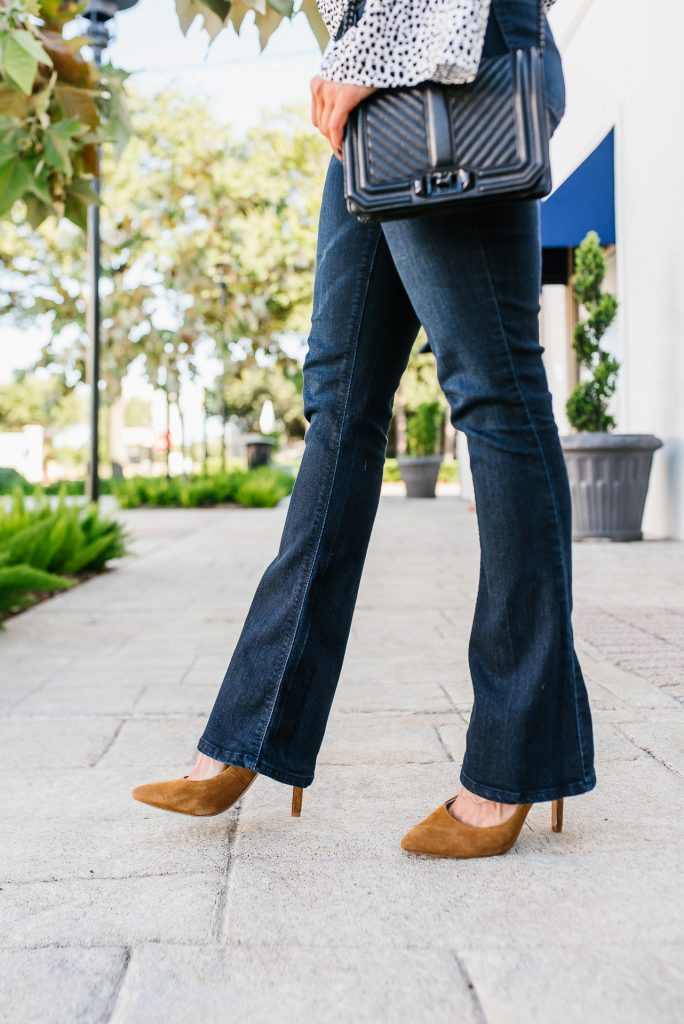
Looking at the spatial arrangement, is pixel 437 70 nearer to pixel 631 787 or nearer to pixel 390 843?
pixel 390 843

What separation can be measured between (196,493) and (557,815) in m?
13.6

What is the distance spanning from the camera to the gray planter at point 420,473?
16.0m

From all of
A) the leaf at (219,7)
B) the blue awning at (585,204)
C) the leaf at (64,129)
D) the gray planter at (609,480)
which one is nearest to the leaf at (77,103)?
the leaf at (64,129)

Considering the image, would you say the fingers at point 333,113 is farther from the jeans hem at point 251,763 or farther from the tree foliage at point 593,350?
the tree foliage at point 593,350

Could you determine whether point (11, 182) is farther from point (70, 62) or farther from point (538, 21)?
point (538, 21)

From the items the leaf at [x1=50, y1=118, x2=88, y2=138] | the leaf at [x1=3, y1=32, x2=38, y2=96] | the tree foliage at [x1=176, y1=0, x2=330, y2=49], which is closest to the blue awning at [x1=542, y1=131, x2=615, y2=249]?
the leaf at [x1=50, y1=118, x2=88, y2=138]

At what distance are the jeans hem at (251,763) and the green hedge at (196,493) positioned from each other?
13.2m

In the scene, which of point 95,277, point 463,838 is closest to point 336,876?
point 463,838

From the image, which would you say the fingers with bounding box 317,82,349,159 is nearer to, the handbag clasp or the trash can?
the handbag clasp

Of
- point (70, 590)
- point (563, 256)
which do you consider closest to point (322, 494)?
point (70, 590)

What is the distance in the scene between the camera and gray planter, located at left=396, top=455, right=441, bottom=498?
1600 centimetres

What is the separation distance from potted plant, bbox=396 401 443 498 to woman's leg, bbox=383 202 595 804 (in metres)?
14.4

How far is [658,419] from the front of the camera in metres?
7.32

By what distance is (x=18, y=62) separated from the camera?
2.02m
